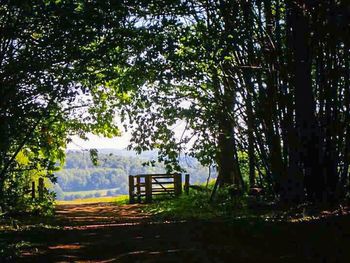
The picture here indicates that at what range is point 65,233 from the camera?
29.4 feet

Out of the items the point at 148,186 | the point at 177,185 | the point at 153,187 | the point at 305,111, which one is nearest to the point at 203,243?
the point at 305,111

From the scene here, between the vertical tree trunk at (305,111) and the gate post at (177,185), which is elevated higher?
the vertical tree trunk at (305,111)

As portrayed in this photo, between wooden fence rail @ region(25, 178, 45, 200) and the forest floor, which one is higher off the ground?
wooden fence rail @ region(25, 178, 45, 200)

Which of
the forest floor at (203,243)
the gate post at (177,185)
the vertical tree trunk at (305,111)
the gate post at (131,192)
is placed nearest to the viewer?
the forest floor at (203,243)

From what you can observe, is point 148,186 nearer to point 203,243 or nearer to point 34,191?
point 34,191

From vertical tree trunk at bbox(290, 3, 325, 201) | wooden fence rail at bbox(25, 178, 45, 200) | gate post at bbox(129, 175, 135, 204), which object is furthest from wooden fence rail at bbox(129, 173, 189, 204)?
vertical tree trunk at bbox(290, 3, 325, 201)

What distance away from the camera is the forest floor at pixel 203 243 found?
5.68 m

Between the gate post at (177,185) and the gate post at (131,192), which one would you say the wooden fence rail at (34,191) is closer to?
the gate post at (131,192)

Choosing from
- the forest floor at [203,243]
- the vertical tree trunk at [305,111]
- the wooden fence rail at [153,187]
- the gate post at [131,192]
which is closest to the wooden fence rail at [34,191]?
the gate post at [131,192]

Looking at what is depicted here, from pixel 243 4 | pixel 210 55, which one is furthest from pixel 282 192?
pixel 243 4

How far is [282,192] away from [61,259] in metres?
6.18

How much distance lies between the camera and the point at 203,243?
6.86m

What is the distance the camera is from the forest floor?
5676mm

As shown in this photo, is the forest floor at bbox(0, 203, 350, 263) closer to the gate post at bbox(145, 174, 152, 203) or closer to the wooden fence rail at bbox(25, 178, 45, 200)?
the wooden fence rail at bbox(25, 178, 45, 200)
